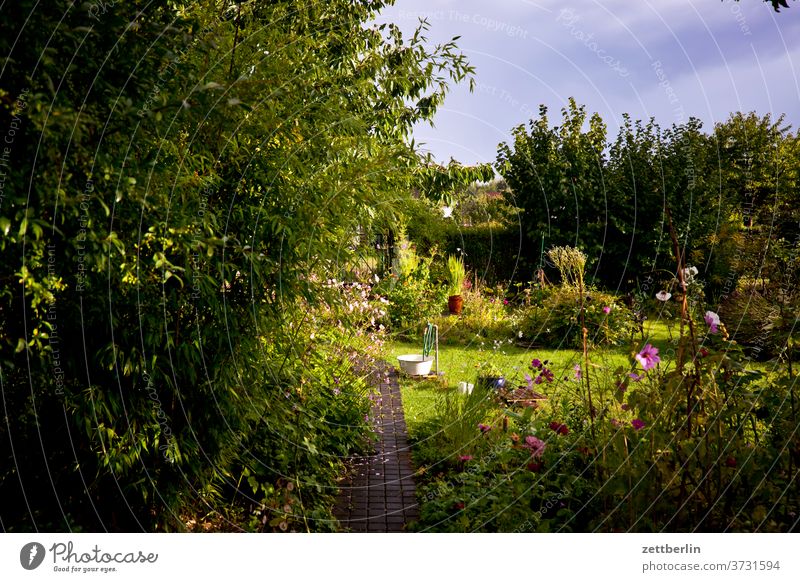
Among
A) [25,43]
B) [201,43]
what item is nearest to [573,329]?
[201,43]

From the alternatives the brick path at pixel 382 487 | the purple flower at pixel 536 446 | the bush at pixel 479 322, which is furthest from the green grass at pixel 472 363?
the purple flower at pixel 536 446

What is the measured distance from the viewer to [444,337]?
10.7 meters

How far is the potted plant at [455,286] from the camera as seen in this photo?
1201cm

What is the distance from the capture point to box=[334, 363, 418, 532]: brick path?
418cm

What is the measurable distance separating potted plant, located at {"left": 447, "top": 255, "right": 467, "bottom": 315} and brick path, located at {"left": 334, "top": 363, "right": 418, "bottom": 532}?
5912mm

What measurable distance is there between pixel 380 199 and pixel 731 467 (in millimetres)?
2445

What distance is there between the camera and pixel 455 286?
1259 cm

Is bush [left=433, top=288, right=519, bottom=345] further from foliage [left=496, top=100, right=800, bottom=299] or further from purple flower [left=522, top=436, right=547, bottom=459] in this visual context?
purple flower [left=522, top=436, right=547, bottom=459]

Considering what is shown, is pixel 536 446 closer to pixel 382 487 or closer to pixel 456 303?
pixel 382 487

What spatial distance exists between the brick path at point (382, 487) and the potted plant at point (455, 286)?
19.4 feet

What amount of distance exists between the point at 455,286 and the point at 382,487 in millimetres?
8068

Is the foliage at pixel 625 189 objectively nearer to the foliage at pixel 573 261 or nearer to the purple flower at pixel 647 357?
the foliage at pixel 573 261

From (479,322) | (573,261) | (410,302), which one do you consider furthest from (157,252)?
(479,322)
